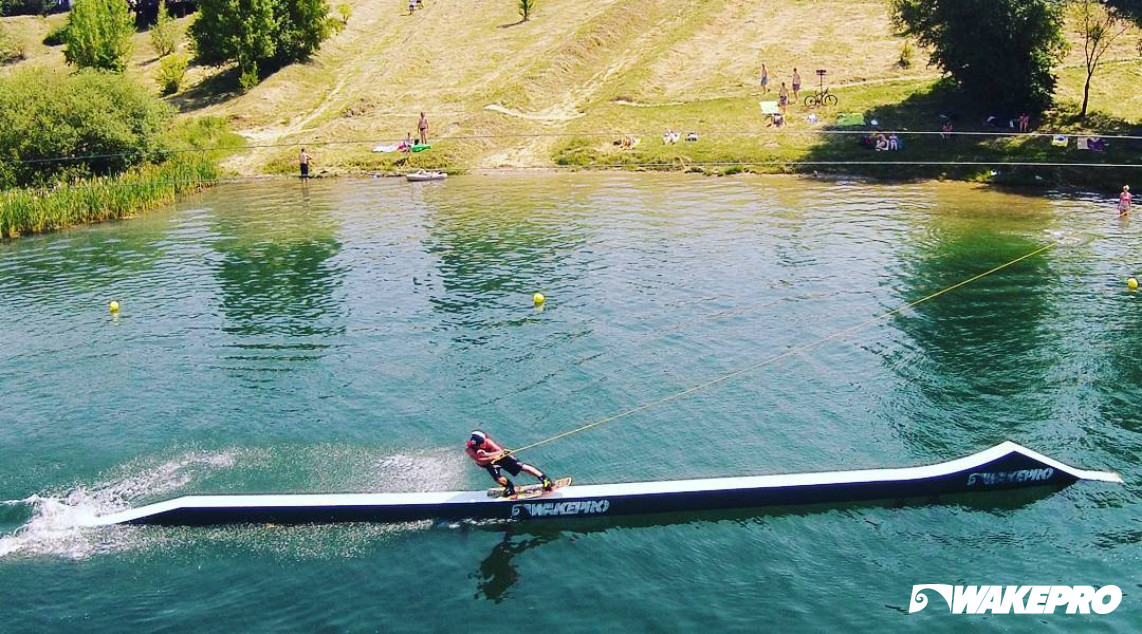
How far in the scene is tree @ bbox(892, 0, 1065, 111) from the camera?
210 feet

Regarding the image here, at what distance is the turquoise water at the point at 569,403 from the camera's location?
22.2 metres

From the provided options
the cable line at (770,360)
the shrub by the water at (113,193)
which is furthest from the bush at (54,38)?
the cable line at (770,360)

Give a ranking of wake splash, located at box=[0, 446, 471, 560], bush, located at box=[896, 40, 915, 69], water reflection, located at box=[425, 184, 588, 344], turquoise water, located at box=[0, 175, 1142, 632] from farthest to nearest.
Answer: bush, located at box=[896, 40, 915, 69] < water reflection, located at box=[425, 184, 588, 344] < wake splash, located at box=[0, 446, 471, 560] < turquoise water, located at box=[0, 175, 1142, 632]

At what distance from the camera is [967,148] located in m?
66.6

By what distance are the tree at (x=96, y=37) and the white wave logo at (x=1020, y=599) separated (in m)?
97.6

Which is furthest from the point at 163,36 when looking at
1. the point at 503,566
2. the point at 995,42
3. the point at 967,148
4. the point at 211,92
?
the point at 503,566

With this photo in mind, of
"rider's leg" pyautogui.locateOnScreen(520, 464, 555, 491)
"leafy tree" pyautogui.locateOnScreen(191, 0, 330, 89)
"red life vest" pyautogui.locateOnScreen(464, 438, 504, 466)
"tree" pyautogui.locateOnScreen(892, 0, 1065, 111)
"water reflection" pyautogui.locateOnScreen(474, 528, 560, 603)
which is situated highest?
"leafy tree" pyautogui.locateOnScreen(191, 0, 330, 89)

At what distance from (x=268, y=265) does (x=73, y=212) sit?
2034 cm

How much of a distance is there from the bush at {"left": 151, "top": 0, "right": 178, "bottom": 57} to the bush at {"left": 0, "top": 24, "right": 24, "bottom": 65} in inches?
617

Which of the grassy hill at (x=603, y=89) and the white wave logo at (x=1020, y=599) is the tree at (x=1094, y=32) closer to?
the grassy hill at (x=603, y=89)

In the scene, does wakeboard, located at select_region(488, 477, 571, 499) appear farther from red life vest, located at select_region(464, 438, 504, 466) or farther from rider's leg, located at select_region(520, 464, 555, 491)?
red life vest, located at select_region(464, 438, 504, 466)

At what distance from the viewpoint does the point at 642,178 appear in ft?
231

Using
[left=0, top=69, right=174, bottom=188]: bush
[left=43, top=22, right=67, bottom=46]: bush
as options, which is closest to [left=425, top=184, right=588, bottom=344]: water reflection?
[left=0, top=69, right=174, bottom=188]: bush

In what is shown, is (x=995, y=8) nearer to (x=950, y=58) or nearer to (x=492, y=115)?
(x=950, y=58)
